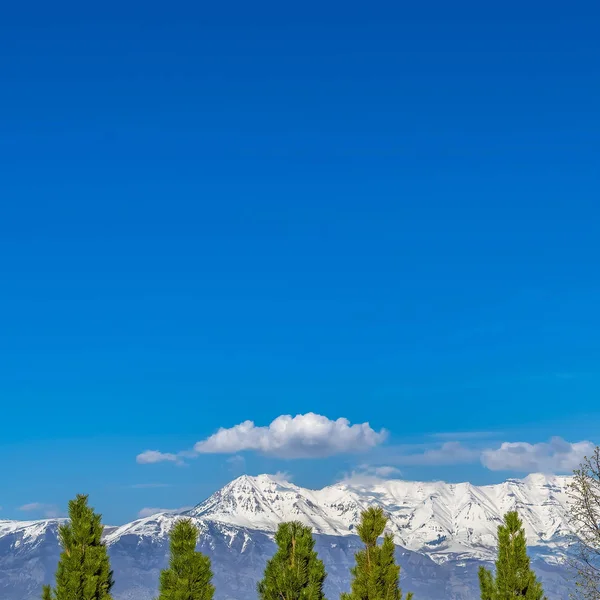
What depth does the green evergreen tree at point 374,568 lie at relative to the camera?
50094 mm

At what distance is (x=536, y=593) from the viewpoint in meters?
56.4

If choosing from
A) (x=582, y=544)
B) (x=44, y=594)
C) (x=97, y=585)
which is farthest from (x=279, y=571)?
(x=582, y=544)

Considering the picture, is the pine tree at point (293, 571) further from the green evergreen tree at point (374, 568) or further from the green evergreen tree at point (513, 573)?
the green evergreen tree at point (513, 573)

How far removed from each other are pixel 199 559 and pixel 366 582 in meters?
10.3

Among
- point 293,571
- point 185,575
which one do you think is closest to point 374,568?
point 293,571

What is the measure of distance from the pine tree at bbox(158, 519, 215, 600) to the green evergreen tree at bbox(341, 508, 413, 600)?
8.69 metres

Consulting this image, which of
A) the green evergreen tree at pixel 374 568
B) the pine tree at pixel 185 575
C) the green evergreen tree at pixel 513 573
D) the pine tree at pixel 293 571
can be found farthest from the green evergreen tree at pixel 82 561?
the green evergreen tree at pixel 513 573

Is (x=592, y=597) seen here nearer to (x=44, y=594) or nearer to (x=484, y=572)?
(x=484, y=572)

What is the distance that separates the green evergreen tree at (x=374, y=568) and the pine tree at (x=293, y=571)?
8.66ft

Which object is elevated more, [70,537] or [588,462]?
[588,462]

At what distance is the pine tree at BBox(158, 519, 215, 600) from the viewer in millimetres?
51625

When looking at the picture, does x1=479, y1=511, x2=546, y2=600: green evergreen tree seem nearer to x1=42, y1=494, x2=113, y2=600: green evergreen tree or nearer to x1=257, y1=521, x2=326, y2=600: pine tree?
x1=257, y1=521, x2=326, y2=600: pine tree

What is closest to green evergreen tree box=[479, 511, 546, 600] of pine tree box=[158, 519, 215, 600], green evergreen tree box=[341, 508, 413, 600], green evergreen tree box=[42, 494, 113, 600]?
green evergreen tree box=[341, 508, 413, 600]

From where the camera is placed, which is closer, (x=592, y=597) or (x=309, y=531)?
(x=592, y=597)
